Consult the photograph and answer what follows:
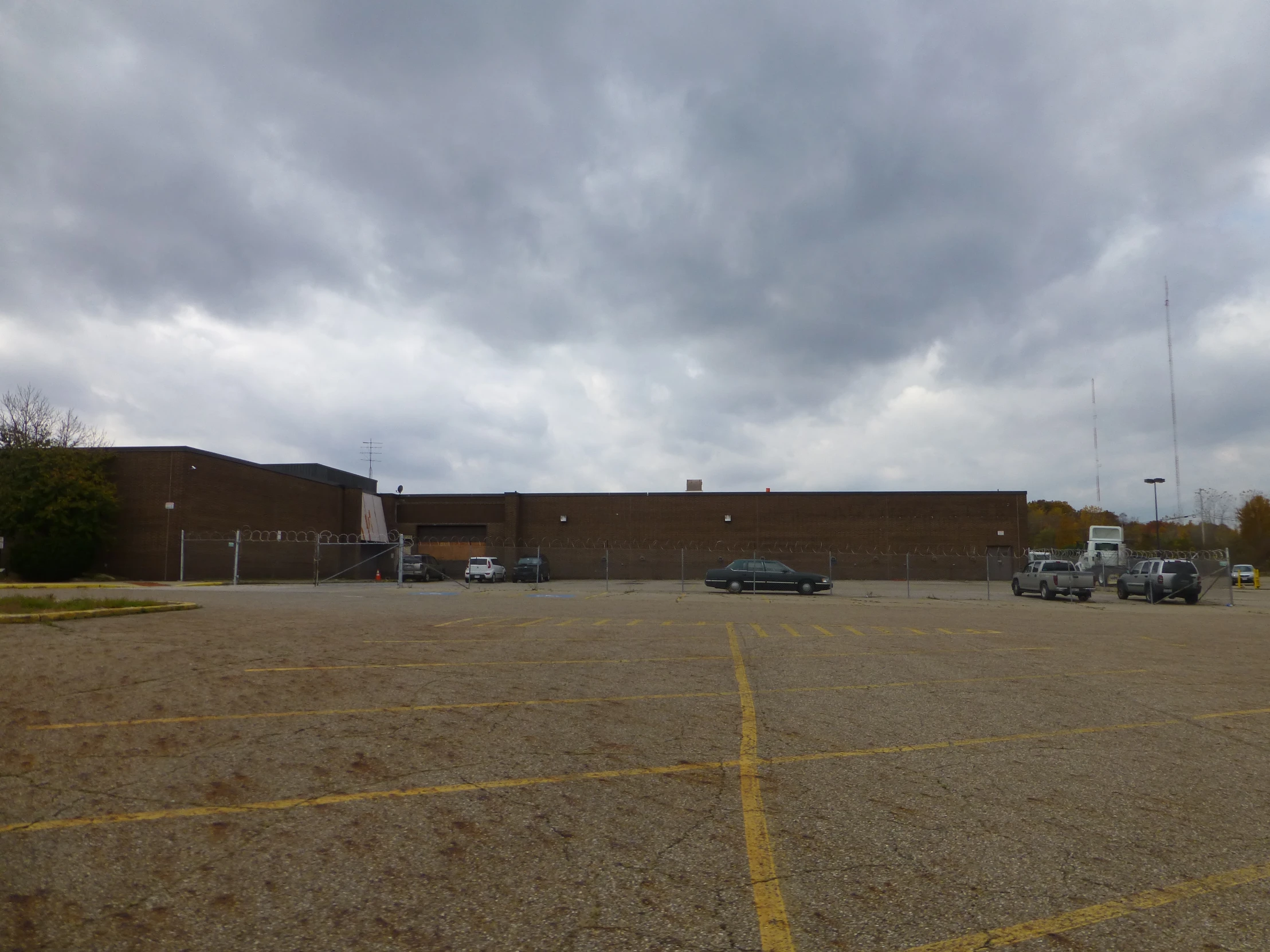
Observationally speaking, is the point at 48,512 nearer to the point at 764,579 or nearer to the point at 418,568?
the point at 418,568

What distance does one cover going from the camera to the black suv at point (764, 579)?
37.2 metres

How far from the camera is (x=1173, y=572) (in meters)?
32.8

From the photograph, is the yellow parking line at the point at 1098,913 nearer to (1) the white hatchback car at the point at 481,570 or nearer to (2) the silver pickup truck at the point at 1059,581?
(2) the silver pickup truck at the point at 1059,581

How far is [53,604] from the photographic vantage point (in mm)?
16266

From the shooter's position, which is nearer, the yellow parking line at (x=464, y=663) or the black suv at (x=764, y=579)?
the yellow parking line at (x=464, y=663)

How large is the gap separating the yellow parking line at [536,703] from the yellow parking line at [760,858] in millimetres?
1565


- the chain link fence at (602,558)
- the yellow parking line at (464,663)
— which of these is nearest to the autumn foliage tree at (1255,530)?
the chain link fence at (602,558)

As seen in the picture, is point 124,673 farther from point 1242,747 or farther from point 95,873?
point 1242,747

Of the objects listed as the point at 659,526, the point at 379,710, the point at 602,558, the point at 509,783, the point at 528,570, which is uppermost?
the point at 659,526

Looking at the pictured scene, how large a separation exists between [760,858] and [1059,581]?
111ft

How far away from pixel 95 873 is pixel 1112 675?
37.7 feet

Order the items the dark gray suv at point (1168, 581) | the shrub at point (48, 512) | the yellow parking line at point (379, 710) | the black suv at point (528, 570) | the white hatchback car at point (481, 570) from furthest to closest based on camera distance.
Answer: the black suv at point (528, 570) → the white hatchback car at point (481, 570) → the shrub at point (48, 512) → the dark gray suv at point (1168, 581) → the yellow parking line at point (379, 710)

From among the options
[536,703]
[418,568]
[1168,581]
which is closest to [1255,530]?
[1168,581]

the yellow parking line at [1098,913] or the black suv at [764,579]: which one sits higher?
the black suv at [764,579]
